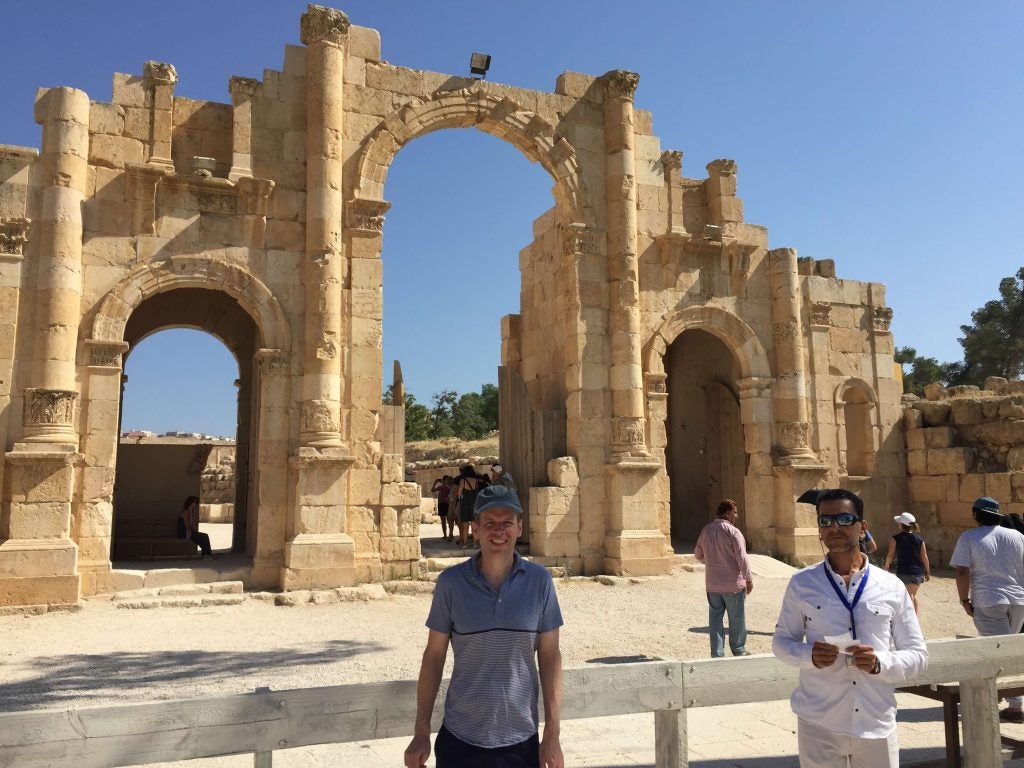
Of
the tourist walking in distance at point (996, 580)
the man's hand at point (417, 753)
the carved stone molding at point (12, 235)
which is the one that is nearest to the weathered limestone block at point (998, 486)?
the tourist walking in distance at point (996, 580)

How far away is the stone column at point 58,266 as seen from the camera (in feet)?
31.8

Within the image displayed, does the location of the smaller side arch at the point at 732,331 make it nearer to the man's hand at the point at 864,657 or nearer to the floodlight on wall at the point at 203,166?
the floodlight on wall at the point at 203,166

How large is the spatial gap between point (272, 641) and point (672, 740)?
5.69 meters

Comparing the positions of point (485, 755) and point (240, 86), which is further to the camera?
point (240, 86)

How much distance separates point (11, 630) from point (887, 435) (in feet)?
48.1

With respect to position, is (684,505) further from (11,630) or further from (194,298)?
(11,630)

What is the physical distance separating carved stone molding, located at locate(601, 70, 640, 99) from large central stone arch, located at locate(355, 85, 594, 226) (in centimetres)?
126

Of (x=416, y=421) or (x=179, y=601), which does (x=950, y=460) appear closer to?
(x=179, y=601)

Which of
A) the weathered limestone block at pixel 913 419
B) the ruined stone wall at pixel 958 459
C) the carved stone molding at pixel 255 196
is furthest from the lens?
the weathered limestone block at pixel 913 419

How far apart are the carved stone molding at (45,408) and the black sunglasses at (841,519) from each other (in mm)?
9495

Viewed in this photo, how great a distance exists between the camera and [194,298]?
46.1 ft

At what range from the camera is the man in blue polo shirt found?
2.55 meters

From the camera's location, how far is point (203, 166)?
11.0 metres

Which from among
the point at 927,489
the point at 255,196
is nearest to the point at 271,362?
the point at 255,196
